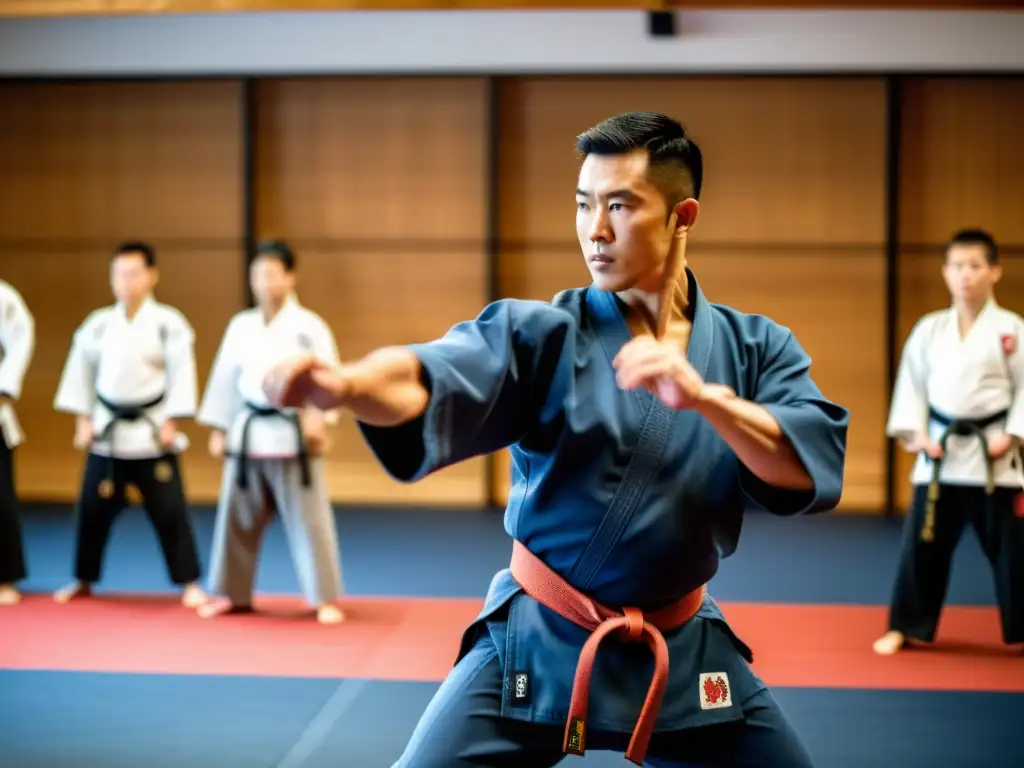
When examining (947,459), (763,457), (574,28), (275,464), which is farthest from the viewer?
(574,28)

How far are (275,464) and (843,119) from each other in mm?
4451

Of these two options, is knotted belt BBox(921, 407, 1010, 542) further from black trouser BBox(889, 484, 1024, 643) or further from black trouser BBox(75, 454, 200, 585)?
black trouser BBox(75, 454, 200, 585)

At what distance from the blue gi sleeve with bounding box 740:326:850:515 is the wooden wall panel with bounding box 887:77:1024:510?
6013 mm

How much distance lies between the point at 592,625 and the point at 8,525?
13.0ft

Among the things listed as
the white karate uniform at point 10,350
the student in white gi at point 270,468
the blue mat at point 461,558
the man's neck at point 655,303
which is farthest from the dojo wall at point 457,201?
the man's neck at point 655,303

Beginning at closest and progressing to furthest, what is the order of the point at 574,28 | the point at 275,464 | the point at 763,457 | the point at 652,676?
the point at 763,457
the point at 652,676
the point at 275,464
the point at 574,28

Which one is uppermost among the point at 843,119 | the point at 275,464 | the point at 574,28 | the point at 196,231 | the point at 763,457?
the point at 574,28

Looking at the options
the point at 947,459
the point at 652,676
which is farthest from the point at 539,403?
the point at 947,459

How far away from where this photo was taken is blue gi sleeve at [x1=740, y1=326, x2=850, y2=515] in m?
1.60

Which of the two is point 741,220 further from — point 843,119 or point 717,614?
point 717,614

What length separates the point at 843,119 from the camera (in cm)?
739

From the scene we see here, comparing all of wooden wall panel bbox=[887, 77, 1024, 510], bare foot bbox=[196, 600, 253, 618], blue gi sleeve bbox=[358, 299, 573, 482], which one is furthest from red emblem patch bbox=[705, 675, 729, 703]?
wooden wall panel bbox=[887, 77, 1024, 510]

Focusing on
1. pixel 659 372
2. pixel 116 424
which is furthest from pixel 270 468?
pixel 659 372

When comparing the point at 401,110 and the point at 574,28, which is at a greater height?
the point at 574,28
